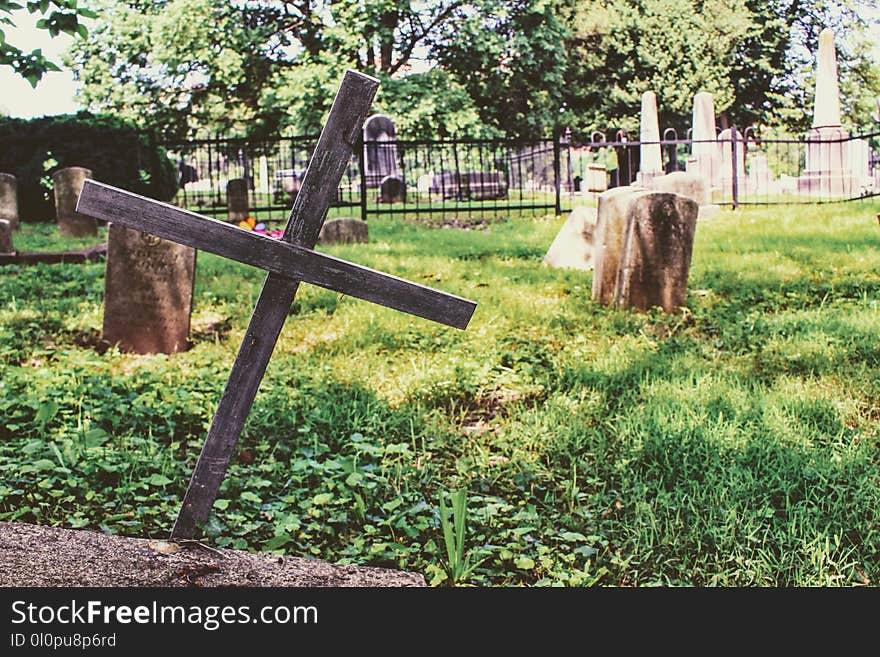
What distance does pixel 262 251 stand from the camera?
2.48 meters

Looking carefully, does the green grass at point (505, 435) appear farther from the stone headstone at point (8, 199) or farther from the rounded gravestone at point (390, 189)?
the rounded gravestone at point (390, 189)

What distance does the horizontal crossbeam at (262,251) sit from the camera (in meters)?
2.41

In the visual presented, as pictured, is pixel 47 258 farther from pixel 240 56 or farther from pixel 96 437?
pixel 240 56

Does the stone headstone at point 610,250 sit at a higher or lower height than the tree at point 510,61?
lower

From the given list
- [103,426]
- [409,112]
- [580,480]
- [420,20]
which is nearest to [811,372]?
[580,480]

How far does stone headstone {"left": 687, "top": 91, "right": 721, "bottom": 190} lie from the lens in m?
20.3

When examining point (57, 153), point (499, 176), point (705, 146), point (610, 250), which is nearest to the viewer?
point (610, 250)

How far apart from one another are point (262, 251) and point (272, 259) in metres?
0.04

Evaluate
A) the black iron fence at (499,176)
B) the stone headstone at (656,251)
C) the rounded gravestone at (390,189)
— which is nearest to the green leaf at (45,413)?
the stone headstone at (656,251)

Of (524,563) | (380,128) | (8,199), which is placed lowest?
(524,563)

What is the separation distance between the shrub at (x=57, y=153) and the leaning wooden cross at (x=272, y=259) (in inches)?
533

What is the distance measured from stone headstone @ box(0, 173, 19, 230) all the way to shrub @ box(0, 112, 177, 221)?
7.39 ft

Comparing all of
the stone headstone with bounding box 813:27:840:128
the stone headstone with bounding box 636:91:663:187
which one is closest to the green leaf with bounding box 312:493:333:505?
the stone headstone with bounding box 636:91:663:187

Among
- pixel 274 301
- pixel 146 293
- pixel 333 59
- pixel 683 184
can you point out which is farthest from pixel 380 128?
pixel 274 301
